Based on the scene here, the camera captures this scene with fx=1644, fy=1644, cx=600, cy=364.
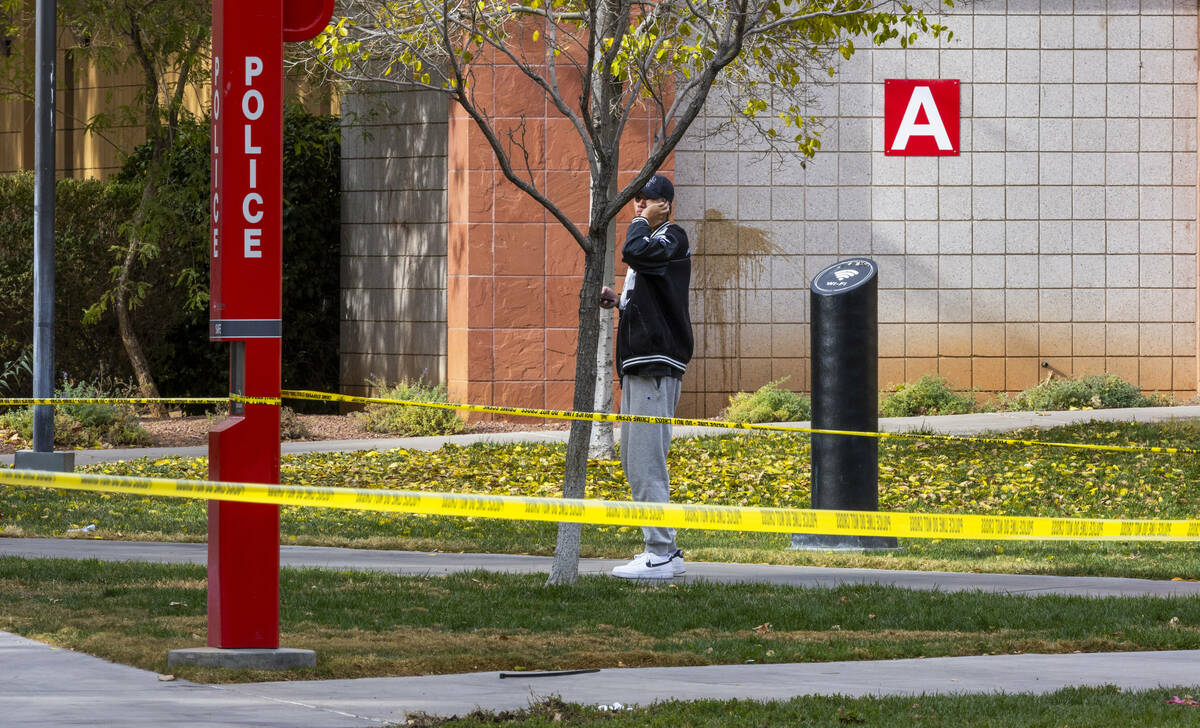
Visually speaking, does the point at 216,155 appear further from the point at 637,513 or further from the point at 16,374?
the point at 16,374

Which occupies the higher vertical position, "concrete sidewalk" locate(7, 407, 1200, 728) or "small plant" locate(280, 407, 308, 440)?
"small plant" locate(280, 407, 308, 440)

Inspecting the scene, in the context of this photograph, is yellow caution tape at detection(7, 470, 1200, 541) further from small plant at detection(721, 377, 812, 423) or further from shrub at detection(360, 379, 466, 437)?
small plant at detection(721, 377, 812, 423)

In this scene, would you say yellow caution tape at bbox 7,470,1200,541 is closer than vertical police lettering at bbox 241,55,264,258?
Yes

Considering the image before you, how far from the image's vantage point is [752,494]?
12.7 metres

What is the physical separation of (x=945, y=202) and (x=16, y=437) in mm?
10292

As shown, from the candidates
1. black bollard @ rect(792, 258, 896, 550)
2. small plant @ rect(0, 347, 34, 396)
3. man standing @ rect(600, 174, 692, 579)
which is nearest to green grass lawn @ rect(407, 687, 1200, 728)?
man standing @ rect(600, 174, 692, 579)

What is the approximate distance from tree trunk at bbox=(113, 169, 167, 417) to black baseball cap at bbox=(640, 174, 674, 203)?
11.1 m

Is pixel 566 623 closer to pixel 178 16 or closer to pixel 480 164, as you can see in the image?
pixel 480 164

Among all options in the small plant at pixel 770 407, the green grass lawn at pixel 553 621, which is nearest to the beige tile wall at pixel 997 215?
the small plant at pixel 770 407

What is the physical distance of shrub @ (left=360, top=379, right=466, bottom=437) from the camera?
17.3 metres

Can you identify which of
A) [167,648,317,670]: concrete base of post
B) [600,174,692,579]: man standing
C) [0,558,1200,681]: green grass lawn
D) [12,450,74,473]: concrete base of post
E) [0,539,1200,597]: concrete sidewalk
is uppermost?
[600,174,692,579]: man standing

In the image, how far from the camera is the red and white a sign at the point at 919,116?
18.5m

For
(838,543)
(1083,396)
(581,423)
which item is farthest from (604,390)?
(581,423)

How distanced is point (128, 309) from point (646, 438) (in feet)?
39.0
